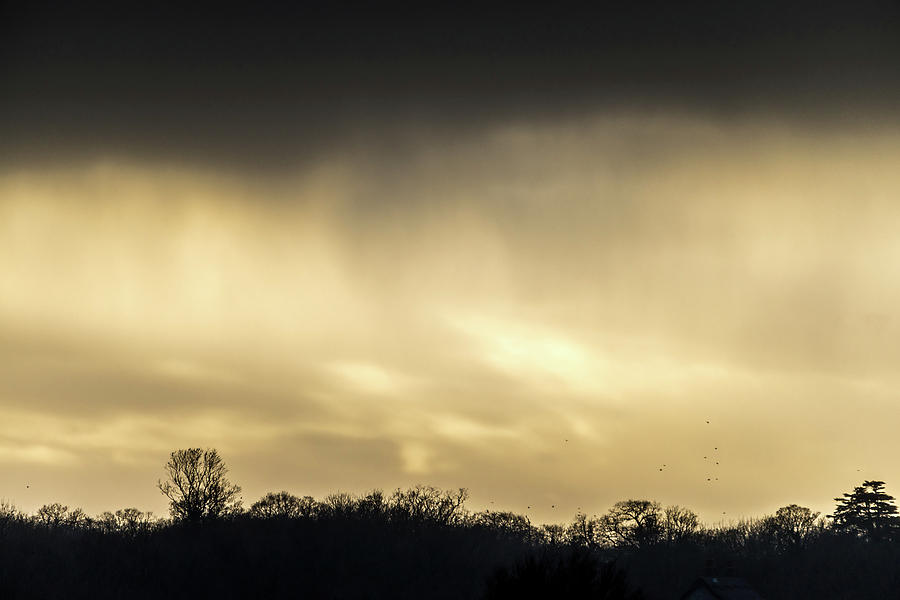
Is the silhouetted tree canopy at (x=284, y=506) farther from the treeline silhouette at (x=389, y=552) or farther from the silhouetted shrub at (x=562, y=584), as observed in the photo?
the silhouetted shrub at (x=562, y=584)

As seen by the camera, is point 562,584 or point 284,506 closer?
point 562,584

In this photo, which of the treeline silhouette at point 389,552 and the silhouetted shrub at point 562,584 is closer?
the silhouetted shrub at point 562,584

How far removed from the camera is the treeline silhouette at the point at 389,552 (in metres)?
132

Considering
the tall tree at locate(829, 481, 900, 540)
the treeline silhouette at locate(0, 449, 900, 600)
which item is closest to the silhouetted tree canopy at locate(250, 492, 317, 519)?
the treeline silhouette at locate(0, 449, 900, 600)

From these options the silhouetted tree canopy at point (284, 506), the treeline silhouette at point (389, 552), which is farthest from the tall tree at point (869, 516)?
the silhouetted tree canopy at point (284, 506)

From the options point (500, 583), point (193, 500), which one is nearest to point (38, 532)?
point (193, 500)

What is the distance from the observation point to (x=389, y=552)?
14012 cm

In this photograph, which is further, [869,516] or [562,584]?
[869,516]

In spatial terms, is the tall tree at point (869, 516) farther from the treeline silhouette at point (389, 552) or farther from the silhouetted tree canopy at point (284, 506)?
the silhouetted tree canopy at point (284, 506)

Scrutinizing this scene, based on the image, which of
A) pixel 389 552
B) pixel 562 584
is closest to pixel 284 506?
pixel 389 552

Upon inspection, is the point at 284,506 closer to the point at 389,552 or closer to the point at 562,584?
the point at 389,552

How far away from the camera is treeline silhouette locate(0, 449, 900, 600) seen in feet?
433

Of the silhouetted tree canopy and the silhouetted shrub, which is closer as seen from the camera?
the silhouetted shrub

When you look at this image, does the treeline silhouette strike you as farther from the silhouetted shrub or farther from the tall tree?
the silhouetted shrub
